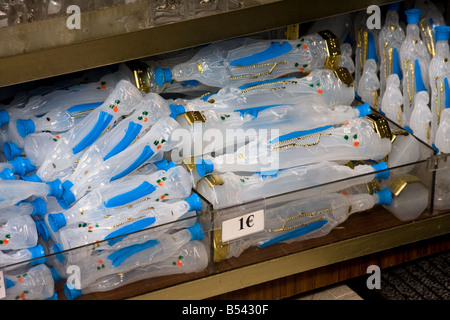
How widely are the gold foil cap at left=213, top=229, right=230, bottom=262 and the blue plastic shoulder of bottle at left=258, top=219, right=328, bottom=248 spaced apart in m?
0.13

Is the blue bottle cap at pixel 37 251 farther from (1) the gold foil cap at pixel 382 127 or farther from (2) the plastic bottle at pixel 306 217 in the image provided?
(1) the gold foil cap at pixel 382 127

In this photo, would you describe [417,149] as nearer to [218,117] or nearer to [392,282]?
[392,282]

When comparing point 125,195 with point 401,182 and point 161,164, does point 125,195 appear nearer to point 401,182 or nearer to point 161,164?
point 161,164

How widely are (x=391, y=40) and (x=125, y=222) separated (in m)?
1.19

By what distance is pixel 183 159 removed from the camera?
2.18 metres

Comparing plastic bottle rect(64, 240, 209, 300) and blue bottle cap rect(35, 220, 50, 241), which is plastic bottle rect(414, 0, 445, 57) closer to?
plastic bottle rect(64, 240, 209, 300)

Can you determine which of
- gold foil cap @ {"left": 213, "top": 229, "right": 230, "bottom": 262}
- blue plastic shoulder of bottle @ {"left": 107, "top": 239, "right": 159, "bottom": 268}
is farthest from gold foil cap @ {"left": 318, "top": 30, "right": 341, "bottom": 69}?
blue plastic shoulder of bottle @ {"left": 107, "top": 239, "right": 159, "bottom": 268}

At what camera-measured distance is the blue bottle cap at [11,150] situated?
2166mm

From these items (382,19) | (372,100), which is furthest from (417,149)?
(382,19)

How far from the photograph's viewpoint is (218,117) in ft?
7.29

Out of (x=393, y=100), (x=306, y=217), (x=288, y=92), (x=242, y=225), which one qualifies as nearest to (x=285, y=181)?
(x=306, y=217)

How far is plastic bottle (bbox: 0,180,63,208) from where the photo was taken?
1.95 m

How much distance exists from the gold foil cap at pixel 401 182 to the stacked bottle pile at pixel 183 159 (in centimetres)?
2

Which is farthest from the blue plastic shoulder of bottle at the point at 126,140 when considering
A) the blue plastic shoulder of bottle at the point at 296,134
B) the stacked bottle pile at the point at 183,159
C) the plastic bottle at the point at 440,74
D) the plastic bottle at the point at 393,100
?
the plastic bottle at the point at 440,74
